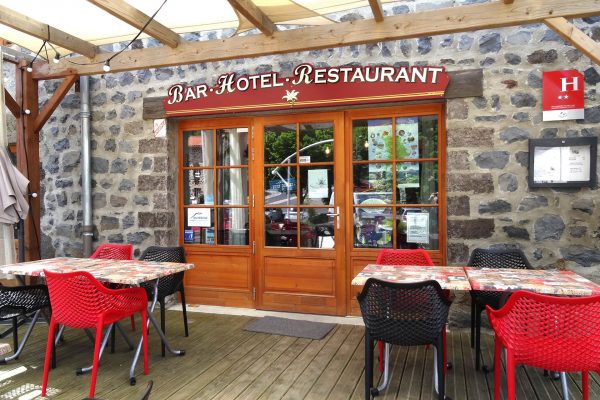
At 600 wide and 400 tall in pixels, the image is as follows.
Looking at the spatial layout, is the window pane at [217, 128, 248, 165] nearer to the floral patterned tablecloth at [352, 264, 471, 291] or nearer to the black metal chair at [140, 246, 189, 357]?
the black metal chair at [140, 246, 189, 357]

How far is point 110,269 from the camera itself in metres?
3.52

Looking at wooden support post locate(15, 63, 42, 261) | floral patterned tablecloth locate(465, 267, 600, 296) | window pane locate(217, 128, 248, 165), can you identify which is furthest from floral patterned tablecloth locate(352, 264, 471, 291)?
wooden support post locate(15, 63, 42, 261)

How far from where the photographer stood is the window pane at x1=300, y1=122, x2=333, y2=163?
16.1 ft

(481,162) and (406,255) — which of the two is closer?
(406,255)

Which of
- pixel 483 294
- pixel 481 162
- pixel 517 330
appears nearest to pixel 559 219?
→ pixel 481 162

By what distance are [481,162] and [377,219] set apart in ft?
3.88

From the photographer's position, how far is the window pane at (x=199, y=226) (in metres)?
5.37

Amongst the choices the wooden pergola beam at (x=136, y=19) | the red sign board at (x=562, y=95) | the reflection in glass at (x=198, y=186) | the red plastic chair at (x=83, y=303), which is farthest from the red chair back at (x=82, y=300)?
the red sign board at (x=562, y=95)

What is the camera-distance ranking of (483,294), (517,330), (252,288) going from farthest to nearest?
(252,288)
(483,294)
(517,330)

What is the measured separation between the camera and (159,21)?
410 cm

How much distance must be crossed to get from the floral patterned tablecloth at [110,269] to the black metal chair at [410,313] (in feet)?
5.19

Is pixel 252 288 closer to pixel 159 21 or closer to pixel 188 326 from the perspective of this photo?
pixel 188 326

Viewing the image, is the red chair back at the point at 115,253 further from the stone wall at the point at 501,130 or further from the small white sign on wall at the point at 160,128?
the stone wall at the point at 501,130

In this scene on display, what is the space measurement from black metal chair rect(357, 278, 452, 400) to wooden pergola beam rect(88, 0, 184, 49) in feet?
9.44
